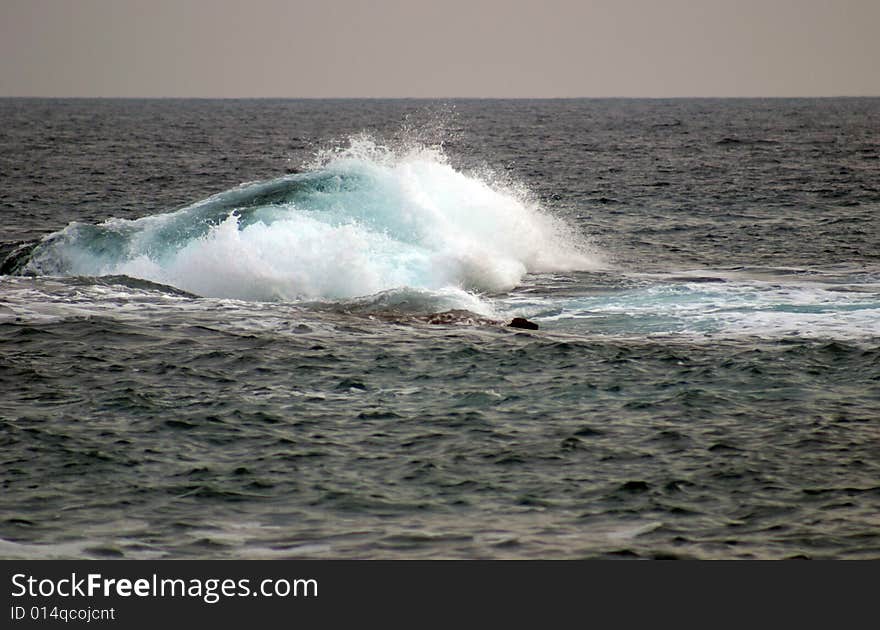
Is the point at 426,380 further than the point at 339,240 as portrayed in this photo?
No

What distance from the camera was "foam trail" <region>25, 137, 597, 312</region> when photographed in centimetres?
2561

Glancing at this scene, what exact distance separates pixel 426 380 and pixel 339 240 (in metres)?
9.24

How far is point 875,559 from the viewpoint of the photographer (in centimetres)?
1168

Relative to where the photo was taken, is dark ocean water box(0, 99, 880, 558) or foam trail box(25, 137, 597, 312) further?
foam trail box(25, 137, 597, 312)

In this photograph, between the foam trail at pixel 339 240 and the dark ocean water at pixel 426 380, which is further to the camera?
the foam trail at pixel 339 240

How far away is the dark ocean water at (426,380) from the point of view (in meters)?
12.6

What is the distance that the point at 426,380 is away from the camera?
709 inches

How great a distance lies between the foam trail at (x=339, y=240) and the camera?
25.6m

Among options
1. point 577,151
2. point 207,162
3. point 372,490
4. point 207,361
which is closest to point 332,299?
point 207,361

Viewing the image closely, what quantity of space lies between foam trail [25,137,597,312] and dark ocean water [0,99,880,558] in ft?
0.26

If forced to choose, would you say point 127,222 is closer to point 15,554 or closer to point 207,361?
point 207,361

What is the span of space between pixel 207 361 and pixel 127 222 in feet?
38.2

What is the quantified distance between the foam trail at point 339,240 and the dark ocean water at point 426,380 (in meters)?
0.08

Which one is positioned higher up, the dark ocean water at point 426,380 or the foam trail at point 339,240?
the foam trail at point 339,240
